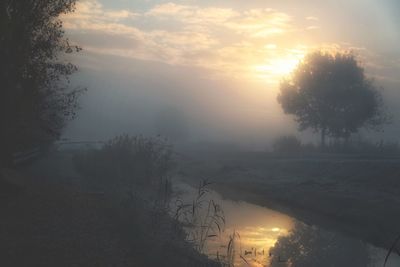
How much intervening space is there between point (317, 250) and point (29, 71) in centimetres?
1281

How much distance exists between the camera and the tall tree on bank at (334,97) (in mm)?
63438

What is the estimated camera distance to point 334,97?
62781 millimetres

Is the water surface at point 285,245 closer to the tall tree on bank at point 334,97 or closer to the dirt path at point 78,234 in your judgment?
the dirt path at point 78,234

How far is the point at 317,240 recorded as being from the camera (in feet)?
72.2

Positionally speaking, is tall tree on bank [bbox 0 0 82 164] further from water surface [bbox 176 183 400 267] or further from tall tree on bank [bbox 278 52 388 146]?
tall tree on bank [bbox 278 52 388 146]

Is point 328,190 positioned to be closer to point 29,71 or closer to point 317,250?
point 317,250

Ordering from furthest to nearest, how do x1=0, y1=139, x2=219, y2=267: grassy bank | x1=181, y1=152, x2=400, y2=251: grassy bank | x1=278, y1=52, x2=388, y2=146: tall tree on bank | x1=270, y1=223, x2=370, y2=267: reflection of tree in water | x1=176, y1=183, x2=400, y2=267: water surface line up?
x1=278, y1=52, x2=388, y2=146: tall tree on bank < x1=181, y1=152, x2=400, y2=251: grassy bank < x1=270, y1=223, x2=370, y2=267: reflection of tree in water < x1=176, y1=183, x2=400, y2=267: water surface < x1=0, y1=139, x2=219, y2=267: grassy bank

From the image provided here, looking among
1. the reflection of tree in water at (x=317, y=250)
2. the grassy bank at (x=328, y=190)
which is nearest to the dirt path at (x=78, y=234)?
the reflection of tree in water at (x=317, y=250)

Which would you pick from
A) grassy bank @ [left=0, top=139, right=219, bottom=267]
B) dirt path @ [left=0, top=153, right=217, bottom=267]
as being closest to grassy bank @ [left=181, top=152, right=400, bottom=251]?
grassy bank @ [left=0, top=139, right=219, bottom=267]

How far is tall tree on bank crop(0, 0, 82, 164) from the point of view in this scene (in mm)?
19328

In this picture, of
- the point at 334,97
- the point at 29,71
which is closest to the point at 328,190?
the point at 29,71

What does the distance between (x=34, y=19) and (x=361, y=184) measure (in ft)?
69.4

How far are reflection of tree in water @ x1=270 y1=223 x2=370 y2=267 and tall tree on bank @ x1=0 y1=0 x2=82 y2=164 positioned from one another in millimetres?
Result: 10478

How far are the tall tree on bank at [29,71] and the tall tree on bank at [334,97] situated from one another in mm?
45206
